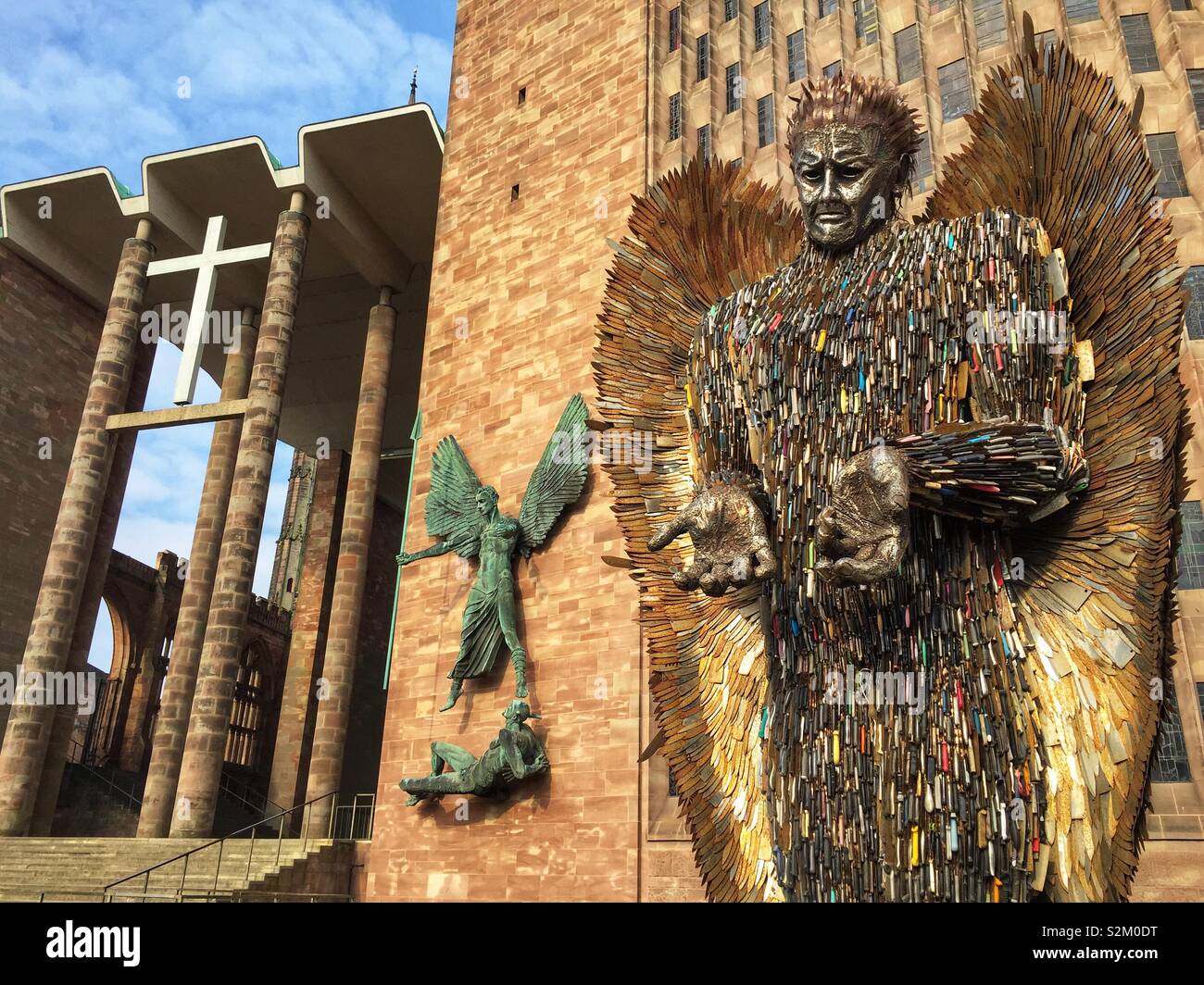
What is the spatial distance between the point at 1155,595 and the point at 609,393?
5.46 ft

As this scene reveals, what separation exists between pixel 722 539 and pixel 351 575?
1587 centimetres

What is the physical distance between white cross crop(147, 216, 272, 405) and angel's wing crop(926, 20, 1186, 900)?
1640cm

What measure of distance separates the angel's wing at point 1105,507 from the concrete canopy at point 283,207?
16.2 metres

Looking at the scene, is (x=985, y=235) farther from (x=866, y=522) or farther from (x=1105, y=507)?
(x=866, y=522)

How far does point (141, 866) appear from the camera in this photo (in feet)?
43.9

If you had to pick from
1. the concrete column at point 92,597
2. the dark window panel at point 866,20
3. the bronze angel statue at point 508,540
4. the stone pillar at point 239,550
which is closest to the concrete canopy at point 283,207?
the stone pillar at point 239,550

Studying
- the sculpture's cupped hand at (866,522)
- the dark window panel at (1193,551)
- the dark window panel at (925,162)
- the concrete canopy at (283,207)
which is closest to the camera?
the sculpture's cupped hand at (866,522)

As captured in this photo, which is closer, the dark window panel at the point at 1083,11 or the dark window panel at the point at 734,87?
the dark window panel at the point at 1083,11

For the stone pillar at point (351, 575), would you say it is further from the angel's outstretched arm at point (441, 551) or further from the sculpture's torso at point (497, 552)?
the sculpture's torso at point (497, 552)

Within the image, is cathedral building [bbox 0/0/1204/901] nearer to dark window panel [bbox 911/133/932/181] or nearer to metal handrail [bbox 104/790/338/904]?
dark window panel [bbox 911/133/932/181]

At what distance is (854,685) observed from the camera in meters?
2.38

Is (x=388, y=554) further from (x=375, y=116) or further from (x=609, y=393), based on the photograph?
(x=609, y=393)

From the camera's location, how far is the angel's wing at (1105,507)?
85.4 inches

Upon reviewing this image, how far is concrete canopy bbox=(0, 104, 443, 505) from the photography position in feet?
59.0
